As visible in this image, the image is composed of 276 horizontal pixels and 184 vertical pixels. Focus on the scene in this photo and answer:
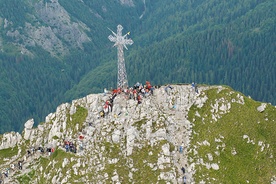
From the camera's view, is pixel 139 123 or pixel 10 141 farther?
pixel 10 141

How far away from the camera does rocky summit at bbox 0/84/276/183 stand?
99062 millimetres

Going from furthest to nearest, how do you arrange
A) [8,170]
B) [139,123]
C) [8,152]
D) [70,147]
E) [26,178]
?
[8,152], [8,170], [26,178], [139,123], [70,147]

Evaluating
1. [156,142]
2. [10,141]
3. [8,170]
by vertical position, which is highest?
[10,141]

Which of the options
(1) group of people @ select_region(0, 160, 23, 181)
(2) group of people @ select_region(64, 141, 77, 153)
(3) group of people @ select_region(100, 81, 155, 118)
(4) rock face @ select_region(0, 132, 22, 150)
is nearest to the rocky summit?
(2) group of people @ select_region(64, 141, 77, 153)

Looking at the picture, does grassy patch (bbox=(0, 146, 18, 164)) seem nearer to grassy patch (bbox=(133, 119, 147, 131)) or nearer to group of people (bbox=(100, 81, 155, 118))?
group of people (bbox=(100, 81, 155, 118))

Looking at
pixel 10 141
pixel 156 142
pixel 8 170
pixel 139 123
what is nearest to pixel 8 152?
pixel 10 141

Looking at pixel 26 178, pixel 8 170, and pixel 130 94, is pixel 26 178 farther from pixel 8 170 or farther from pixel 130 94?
pixel 130 94

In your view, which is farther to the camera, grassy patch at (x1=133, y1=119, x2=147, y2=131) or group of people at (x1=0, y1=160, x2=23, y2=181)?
group of people at (x1=0, y1=160, x2=23, y2=181)

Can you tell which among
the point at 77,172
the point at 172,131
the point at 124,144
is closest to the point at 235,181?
the point at 172,131

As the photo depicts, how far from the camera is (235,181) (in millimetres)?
97375

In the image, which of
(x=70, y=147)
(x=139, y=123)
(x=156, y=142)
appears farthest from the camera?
(x=139, y=123)

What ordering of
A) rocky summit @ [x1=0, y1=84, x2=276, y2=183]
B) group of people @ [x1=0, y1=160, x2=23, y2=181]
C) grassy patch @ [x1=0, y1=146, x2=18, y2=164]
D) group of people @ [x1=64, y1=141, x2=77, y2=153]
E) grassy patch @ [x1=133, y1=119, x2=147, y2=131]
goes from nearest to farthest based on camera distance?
1. rocky summit @ [x1=0, y1=84, x2=276, y2=183]
2. group of people @ [x1=64, y1=141, x2=77, y2=153]
3. grassy patch @ [x1=133, y1=119, x2=147, y2=131]
4. group of people @ [x1=0, y1=160, x2=23, y2=181]
5. grassy patch @ [x1=0, y1=146, x2=18, y2=164]

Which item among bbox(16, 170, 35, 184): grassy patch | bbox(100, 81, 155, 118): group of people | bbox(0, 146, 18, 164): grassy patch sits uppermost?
bbox(100, 81, 155, 118): group of people

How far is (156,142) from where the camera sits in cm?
10319
